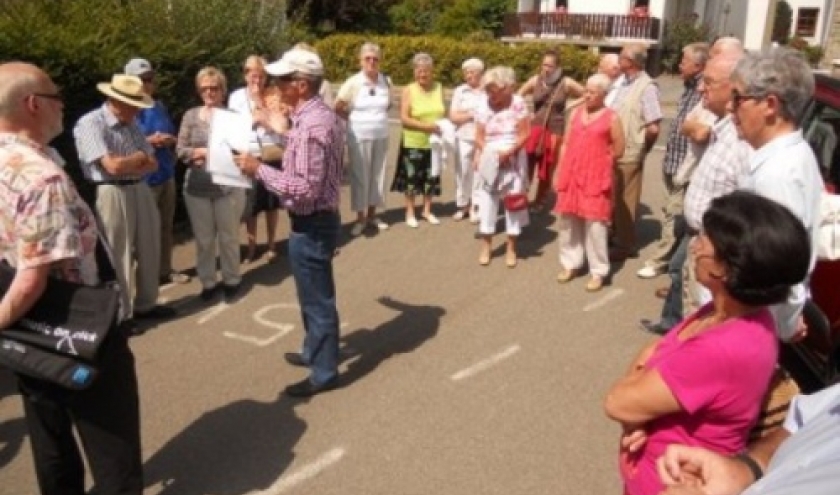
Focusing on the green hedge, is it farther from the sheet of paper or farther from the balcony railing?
the sheet of paper

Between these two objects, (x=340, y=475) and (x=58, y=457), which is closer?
(x=58, y=457)

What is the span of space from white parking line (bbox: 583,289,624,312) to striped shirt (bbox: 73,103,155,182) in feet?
11.4

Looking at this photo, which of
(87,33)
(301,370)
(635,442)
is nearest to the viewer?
(635,442)

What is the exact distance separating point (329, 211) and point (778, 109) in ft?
7.74

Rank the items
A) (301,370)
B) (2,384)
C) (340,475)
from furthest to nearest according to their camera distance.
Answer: (301,370)
(2,384)
(340,475)

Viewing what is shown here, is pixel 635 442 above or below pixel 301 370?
above

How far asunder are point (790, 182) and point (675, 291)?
2592 mm

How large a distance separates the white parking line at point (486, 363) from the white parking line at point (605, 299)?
39.0 inches

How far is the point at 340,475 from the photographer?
12.5ft

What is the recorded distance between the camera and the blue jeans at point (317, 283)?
4.34m

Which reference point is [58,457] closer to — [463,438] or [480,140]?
[463,438]

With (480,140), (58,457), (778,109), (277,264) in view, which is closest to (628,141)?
(480,140)

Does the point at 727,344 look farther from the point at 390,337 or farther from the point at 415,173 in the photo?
the point at 415,173

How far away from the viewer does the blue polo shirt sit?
5996 mm
